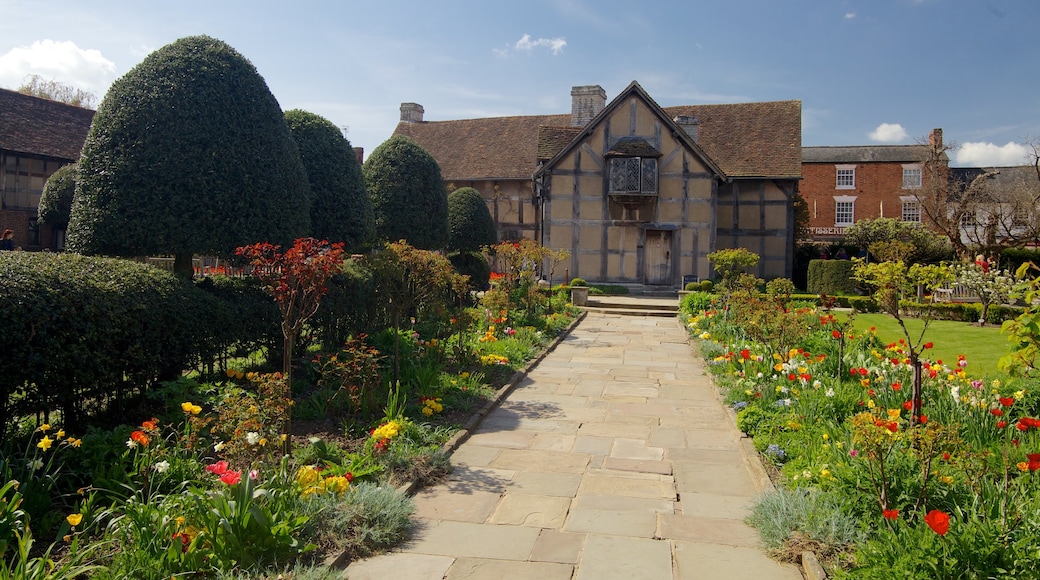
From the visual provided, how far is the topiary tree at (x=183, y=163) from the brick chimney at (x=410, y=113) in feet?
90.6

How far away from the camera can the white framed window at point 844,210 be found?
4181 centimetres

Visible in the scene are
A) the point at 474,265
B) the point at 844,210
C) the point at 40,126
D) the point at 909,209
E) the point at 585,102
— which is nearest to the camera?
the point at 474,265

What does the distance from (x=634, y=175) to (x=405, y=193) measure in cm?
991

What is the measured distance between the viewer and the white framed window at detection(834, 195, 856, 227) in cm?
4181

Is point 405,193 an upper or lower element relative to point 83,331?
upper

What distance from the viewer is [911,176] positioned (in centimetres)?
4119

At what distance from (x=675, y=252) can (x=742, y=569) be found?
2127cm

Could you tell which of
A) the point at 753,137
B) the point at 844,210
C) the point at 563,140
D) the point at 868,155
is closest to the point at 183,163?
the point at 563,140

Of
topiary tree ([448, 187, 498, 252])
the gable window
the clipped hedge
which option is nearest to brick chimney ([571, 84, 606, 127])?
the gable window

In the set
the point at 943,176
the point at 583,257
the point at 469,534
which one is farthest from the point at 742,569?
the point at 943,176

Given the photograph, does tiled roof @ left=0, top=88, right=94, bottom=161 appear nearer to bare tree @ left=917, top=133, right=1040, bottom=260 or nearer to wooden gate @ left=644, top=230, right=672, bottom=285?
wooden gate @ left=644, top=230, right=672, bottom=285

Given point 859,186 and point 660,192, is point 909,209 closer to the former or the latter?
point 859,186

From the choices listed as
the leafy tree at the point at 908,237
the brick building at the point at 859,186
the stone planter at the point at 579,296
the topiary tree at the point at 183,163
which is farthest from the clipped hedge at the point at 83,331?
the brick building at the point at 859,186

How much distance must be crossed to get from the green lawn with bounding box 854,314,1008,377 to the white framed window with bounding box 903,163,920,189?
86.7 feet
